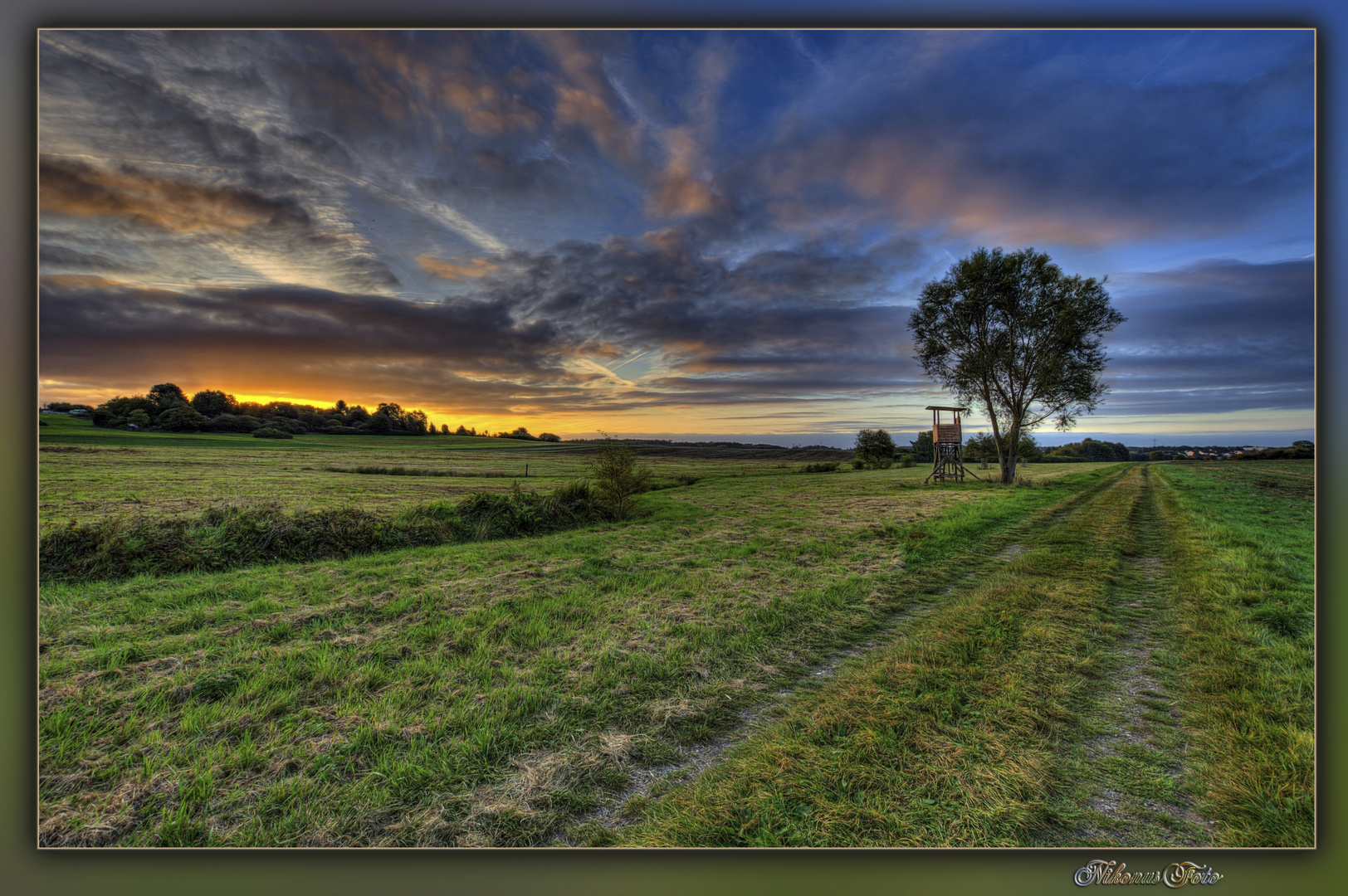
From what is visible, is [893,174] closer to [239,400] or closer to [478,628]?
[478,628]

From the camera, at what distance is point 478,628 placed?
14.9ft

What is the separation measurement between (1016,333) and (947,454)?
4.21m

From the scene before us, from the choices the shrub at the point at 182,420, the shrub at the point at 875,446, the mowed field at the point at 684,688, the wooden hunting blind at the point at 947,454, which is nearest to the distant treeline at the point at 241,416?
the shrub at the point at 182,420

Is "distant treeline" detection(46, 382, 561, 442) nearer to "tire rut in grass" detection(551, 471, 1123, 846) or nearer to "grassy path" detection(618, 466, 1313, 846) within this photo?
"tire rut in grass" detection(551, 471, 1123, 846)

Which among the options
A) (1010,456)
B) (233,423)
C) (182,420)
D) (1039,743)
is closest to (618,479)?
(233,423)

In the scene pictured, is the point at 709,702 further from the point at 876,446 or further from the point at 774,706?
the point at 876,446

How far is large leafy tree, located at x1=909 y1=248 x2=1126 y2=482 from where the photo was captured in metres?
6.28

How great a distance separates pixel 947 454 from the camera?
11.9 meters

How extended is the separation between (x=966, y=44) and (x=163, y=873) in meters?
9.69

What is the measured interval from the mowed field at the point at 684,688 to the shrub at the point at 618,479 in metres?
2.44

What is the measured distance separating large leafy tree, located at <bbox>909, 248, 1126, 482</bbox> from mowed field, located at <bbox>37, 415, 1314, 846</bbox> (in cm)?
185

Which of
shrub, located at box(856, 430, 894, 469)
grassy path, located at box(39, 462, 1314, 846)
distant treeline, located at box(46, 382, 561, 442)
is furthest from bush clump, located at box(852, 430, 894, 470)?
distant treeline, located at box(46, 382, 561, 442)

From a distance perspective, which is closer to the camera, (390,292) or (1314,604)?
(1314,604)

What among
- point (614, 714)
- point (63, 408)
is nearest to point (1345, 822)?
point (614, 714)
